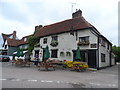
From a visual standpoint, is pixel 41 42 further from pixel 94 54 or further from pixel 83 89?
pixel 83 89

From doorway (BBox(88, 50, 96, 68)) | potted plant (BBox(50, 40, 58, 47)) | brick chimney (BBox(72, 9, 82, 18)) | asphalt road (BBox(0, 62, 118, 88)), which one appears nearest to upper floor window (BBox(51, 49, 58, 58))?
potted plant (BBox(50, 40, 58, 47))

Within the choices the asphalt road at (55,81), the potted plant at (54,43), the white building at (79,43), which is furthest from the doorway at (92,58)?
the potted plant at (54,43)

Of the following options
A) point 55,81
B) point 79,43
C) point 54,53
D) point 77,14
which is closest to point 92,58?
point 79,43

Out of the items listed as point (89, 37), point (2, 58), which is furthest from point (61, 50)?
point (2, 58)

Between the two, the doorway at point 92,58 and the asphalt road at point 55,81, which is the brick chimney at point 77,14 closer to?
the doorway at point 92,58

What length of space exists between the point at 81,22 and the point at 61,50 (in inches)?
225

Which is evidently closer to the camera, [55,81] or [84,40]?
[55,81]

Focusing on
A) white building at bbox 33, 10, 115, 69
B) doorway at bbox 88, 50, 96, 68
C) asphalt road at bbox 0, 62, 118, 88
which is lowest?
asphalt road at bbox 0, 62, 118, 88

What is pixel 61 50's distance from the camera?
18.1 meters

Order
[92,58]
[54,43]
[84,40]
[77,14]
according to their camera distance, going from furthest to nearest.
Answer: [77,14], [54,43], [84,40], [92,58]

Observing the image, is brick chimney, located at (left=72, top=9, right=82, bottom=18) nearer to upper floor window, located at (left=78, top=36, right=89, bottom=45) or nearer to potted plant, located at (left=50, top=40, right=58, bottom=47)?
upper floor window, located at (left=78, top=36, right=89, bottom=45)

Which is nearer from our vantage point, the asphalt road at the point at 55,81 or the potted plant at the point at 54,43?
the asphalt road at the point at 55,81

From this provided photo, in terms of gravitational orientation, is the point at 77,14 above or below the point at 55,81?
above

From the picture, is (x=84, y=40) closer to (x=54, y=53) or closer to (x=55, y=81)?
(x=54, y=53)
